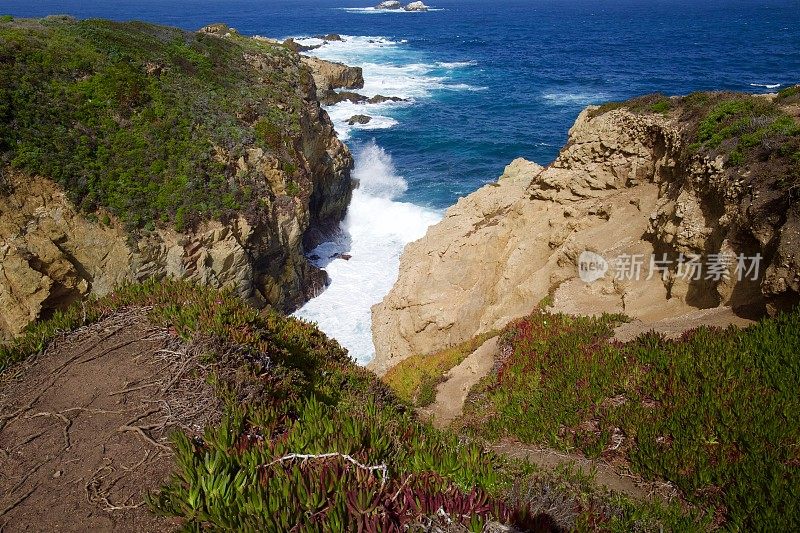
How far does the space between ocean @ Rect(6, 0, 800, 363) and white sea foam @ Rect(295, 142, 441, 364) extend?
94 millimetres

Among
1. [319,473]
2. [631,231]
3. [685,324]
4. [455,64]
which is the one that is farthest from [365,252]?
[455,64]

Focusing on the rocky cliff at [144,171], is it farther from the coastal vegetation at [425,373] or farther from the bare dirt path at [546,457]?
the bare dirt path at [546,457]

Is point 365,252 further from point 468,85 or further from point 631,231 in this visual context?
point 468,85

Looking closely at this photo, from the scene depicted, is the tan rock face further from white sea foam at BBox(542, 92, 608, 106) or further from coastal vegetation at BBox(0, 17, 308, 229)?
white sea foam at BBox(542, 92, 608, 106)

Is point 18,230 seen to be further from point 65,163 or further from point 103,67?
point 103,67

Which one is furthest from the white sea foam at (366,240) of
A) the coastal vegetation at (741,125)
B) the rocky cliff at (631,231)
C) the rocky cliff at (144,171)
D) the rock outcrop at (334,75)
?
the coastal vegetation at (741,125)

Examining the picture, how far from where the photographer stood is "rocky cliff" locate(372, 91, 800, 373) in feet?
37.2

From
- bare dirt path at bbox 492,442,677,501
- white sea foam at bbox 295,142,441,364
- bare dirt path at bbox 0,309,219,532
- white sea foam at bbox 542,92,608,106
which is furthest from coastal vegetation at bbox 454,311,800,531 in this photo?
white sea foam at bbox 542,92,608,106

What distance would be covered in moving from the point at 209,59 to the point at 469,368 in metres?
27.6

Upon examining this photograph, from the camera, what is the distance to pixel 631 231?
54.4ft

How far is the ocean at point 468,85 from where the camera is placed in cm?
3341

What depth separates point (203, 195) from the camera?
2250 centimetres

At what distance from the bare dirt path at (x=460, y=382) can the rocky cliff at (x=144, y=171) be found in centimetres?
1008

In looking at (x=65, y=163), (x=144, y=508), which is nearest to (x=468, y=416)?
(x=144, y=508)
